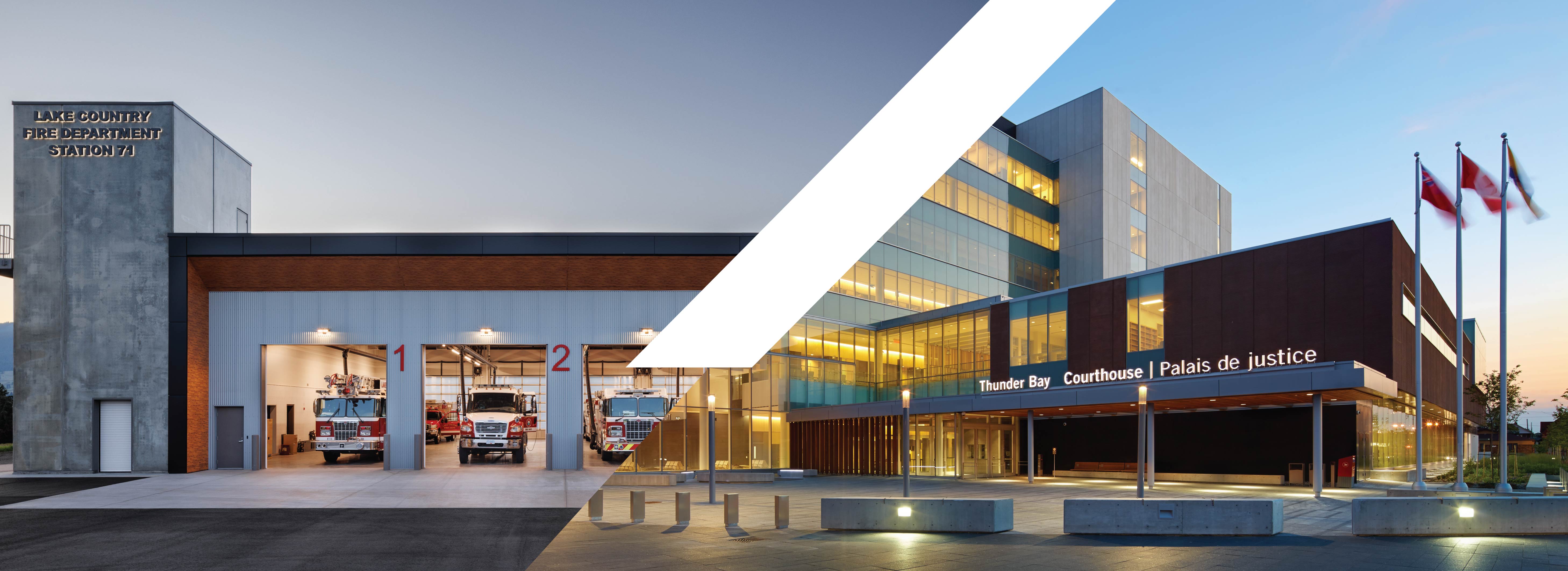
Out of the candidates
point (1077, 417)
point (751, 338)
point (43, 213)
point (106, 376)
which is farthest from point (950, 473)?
point (43, 213)

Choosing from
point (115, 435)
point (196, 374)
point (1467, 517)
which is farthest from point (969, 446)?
point (115, 435)

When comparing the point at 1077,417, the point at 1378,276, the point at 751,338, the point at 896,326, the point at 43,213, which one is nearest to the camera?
the point at 751,338

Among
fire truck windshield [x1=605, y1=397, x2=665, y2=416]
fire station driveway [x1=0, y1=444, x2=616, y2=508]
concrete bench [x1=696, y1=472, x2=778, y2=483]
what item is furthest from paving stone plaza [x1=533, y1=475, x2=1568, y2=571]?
concrete bench [x1=696, y1=472, x2=778, y2=483]

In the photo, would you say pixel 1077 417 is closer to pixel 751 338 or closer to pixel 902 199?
pixel 902 199

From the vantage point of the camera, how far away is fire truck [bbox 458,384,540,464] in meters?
29.5

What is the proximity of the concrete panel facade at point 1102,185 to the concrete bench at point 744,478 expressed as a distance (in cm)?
2673

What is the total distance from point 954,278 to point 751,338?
29.3m

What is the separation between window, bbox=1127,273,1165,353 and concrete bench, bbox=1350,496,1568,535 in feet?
59.3

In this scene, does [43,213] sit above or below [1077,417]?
above

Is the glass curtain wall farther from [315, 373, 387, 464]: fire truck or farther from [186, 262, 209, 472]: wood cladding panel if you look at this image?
[186, 262, 209, 472]: wood cladding panel

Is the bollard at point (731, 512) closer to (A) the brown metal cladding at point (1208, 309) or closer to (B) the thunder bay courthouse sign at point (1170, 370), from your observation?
(B) the thunder bay courthouse sign at point (1170, 370)

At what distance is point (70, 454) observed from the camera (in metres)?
27.8

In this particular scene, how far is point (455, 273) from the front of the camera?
28875 mm

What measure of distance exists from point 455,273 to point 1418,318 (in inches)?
1075
